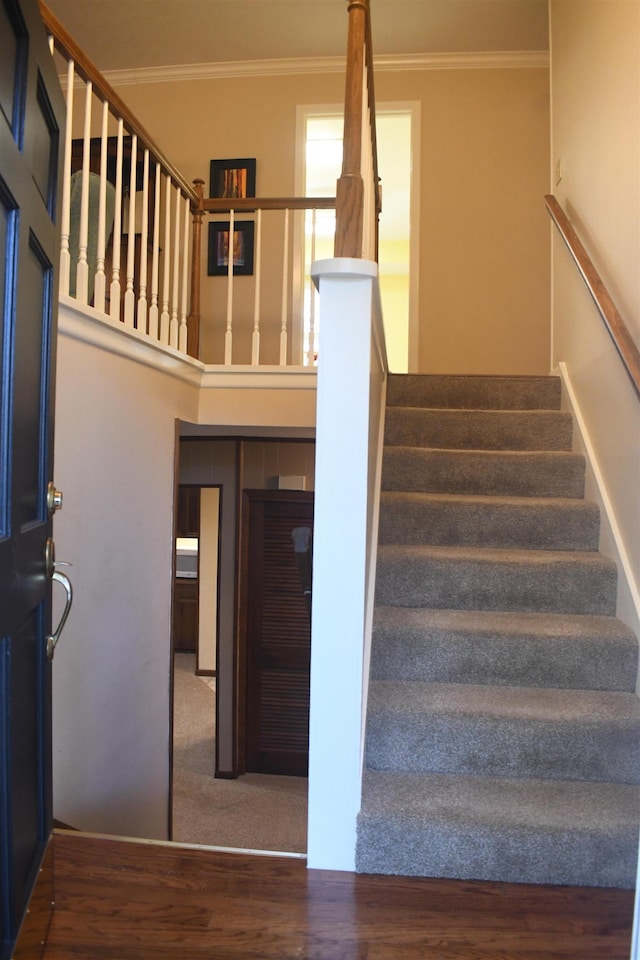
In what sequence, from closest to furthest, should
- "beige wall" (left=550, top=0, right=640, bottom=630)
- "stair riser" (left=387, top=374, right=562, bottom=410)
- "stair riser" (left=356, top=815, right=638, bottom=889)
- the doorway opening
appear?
"stair riser" (left=356, top=815, right=638, bottom=889), "beige wall" (left=550, top=0, right=640, bottom=630), "stair riser" (left=387, top=374, right=562, bottom=410), the doorway opening

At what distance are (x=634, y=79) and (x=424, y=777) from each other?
A: 246 centimetres

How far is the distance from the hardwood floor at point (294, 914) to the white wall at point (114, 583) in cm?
88

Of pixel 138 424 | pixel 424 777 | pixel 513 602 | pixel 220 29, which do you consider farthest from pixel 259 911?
pixel 220 29

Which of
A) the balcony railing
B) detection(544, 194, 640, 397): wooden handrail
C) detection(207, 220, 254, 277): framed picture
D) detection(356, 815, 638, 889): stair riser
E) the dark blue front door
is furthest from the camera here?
detection(207, 220, 254, 277): framed picture

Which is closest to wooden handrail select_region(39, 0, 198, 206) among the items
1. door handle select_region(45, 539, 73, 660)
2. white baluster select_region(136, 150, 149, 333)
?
white baluster select_region(136, 150, 149, 333)

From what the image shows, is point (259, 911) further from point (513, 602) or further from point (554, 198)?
point (554, 198)

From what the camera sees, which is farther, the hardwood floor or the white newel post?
the white newel post

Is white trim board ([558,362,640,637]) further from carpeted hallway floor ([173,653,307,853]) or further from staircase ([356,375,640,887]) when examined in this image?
carpeted hallway floor ([173,653,307,853])

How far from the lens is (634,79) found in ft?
8.57

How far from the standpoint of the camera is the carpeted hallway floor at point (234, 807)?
16.4 feet

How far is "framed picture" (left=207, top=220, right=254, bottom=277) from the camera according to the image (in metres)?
5.25

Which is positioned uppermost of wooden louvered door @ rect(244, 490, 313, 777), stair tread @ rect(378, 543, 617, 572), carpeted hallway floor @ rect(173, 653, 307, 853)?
stair tread @ rect(378, 543, 617, 572)

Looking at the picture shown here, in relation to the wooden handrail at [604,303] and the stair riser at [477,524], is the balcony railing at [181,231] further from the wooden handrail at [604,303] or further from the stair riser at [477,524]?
the stair riser at [477,524]

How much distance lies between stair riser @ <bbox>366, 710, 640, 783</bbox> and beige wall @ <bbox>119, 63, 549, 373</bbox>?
3304 millimetres
